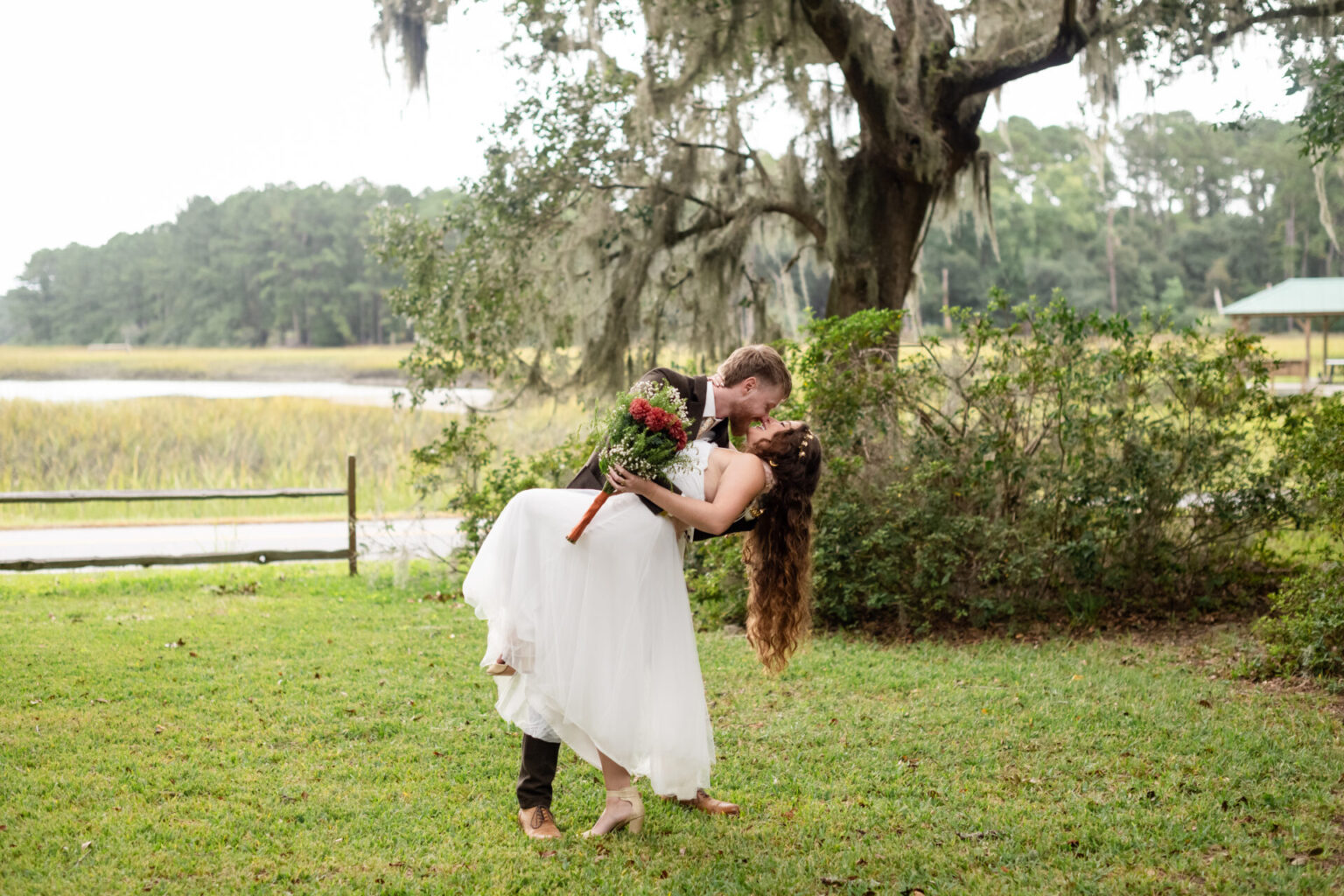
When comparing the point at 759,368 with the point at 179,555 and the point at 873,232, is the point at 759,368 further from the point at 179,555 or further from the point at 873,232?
the point at 179,555

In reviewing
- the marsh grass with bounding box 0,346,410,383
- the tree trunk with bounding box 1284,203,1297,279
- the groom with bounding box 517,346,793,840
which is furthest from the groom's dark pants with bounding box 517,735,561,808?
the tree trunk with bounding box 1284,203,1297,279

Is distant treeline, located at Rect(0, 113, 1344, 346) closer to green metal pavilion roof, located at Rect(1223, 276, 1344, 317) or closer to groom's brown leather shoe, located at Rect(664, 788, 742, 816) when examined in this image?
green metal pavilion roof, located at Rect(1223, 276, 1344, 317)

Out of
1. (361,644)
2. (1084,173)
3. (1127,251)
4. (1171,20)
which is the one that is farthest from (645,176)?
(1084,173)

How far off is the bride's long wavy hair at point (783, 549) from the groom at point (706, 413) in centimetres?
15

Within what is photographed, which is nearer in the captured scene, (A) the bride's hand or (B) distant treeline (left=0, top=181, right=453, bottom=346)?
(A) the bride's hand

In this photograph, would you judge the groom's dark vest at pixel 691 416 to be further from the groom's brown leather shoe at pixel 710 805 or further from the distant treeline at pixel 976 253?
the distant treeline at pixel 976 253

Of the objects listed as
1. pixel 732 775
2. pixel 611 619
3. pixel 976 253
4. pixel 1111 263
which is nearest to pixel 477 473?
pixel 732 775

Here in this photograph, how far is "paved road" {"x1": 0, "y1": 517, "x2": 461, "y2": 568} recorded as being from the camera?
10.5 m

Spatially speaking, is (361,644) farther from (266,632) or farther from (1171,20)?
(1171,20)

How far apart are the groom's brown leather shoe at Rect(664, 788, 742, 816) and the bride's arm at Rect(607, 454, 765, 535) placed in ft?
3.70

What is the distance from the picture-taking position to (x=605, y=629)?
3635mm

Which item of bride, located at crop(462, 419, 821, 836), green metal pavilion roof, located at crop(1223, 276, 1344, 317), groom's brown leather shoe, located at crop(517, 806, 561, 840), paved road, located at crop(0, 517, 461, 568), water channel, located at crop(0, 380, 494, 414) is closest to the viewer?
bride, located at crop(462, 419, 821, 836)

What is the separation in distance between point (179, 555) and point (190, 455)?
6.59 meters

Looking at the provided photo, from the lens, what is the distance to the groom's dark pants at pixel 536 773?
3.82 metres
